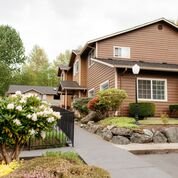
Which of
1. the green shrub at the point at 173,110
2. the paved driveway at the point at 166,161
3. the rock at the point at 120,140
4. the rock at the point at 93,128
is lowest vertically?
the paved driveway at the point at 166,161

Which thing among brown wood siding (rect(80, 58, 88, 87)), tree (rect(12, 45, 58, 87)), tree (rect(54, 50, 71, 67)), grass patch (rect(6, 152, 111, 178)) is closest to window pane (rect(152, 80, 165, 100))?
brown wood siding (rect(80, 58, 88, 87))

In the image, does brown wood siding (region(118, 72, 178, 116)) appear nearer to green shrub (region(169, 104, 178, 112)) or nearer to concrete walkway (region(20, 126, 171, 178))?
green shrub (region(169, 104, 178, 112))

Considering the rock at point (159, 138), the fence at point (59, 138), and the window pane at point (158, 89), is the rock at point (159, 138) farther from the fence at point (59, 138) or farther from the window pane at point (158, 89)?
the window pane at point (158, 89)

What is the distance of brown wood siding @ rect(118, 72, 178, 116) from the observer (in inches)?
608

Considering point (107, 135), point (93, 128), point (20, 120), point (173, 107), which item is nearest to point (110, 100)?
point (93, 128)

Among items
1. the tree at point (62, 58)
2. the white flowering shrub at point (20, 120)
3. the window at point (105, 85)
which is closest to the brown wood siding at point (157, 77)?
the window at point (105, 85)

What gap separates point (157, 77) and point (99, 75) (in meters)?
4.46

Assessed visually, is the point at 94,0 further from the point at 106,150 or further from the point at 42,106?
the point at 42,106

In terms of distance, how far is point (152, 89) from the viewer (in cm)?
1584

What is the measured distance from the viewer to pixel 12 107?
576 centimetres

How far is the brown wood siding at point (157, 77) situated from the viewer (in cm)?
1544

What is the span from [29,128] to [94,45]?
48.1 ft

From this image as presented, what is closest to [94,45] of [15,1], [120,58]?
[120,58]

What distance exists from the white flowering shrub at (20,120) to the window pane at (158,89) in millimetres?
10740
